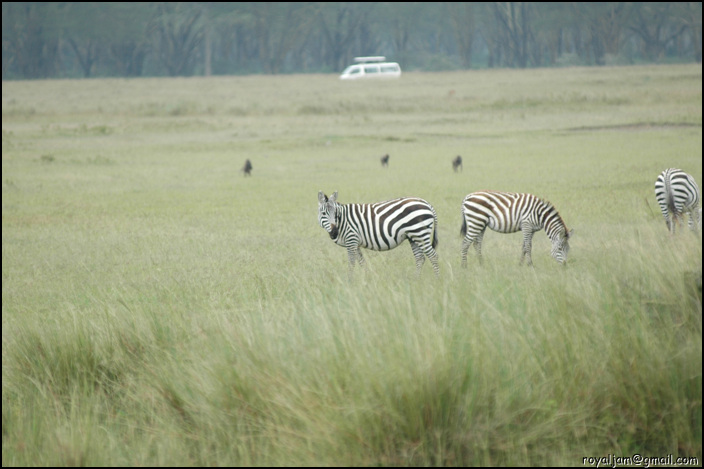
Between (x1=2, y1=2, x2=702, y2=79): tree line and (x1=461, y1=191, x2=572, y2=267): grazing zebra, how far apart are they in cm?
8398

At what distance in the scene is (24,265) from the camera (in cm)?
1284

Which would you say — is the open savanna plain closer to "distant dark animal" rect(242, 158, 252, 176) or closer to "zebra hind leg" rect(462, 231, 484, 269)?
"zebra hind leg" rect(462, 231, 484, 269)

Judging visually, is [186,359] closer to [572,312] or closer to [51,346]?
[51,346]

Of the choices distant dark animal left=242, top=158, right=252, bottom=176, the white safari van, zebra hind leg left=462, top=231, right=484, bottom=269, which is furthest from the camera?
the white safari van

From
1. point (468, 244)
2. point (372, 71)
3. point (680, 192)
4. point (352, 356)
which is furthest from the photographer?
point (372, 71)

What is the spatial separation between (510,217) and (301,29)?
9033 centimetres

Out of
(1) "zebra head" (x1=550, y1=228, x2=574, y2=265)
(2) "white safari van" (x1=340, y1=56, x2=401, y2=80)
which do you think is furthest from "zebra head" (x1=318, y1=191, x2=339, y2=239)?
(2) "white safari van" (x1=340, y1=56, x2=401, y2=80)

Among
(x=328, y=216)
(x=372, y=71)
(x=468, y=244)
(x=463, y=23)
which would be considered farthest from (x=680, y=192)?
(x=463, y=23)

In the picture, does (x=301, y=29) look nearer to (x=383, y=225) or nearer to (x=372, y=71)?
(x=372, y=71)

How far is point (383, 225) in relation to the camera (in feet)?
31.9

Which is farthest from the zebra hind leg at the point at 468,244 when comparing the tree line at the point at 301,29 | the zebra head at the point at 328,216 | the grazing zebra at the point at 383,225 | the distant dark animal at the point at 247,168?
the tree line at the point at 301,29

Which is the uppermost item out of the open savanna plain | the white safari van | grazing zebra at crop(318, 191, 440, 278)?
the white safari van

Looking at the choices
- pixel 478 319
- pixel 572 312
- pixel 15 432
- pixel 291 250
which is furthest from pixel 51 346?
pixel 291 250

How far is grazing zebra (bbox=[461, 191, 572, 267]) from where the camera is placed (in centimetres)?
1020
